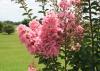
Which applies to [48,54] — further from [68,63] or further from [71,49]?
[68,63]

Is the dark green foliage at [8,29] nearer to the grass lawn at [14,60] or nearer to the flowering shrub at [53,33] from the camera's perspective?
the grass lawn at [14,60]

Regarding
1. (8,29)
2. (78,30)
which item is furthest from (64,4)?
(8,29)

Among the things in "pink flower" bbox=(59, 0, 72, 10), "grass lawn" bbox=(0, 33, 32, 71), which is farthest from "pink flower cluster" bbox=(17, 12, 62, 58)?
"grass lawn" bbox=(0, 33, 32, 71)

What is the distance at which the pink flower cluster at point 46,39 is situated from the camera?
13.3 ft

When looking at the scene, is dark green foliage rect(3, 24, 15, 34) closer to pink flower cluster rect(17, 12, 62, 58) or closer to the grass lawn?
the grass lawn

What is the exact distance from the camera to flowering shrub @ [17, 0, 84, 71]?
407cm

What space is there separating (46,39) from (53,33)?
0.31 feet

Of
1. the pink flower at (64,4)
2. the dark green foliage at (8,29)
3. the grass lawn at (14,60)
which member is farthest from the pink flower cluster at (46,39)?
the dark green foliage at (8,29)

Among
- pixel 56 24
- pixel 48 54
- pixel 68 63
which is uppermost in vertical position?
pixel 56 24

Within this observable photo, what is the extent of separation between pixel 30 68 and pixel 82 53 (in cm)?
81

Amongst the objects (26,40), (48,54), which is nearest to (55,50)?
(48,54)

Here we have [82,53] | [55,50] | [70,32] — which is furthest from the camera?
[82,53]

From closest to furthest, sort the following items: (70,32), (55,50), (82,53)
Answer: (55,50)
(70,32)
(82,53)

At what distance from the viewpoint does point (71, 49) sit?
4.52m
